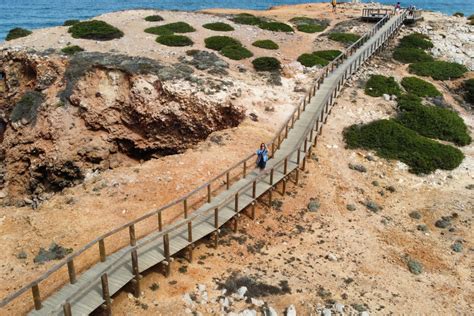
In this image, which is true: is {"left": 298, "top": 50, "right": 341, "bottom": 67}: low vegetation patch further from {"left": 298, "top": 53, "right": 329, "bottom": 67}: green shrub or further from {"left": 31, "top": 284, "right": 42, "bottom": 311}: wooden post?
{"left": 31, "top": 284, "right": 42, "bottom": 311}: wooden post

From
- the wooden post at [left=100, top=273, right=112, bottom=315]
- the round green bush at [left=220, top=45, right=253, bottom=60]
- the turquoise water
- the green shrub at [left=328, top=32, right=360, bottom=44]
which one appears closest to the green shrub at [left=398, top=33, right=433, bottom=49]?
the green shrub at [left=328, top=32, right=360, bottom=44]

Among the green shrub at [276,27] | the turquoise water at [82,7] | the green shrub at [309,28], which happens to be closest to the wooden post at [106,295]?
the green shrub at [276,27]

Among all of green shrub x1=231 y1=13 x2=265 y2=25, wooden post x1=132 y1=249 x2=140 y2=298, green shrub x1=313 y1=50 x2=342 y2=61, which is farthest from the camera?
green shrub x1=231 y1=13 x2=265 y2=25

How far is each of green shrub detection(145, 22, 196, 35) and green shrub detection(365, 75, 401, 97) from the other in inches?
667

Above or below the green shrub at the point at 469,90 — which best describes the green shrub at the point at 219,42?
above

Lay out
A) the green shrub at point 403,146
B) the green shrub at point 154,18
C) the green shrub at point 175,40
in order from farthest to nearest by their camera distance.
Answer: the green shrub at point 154,18, the green shrub at point 175,40, the green shrub at point 403,146

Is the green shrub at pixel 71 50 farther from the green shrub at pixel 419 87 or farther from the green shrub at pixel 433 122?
the green shrub at pixel 419 87

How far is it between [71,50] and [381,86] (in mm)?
22727

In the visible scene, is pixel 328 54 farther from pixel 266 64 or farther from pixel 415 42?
pixel 415 42

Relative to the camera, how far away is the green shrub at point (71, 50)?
101 feet

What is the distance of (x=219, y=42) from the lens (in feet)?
117

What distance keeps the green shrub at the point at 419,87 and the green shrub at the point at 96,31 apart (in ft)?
76.5

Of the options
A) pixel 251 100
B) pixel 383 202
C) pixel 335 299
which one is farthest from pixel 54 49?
pixel 335 299

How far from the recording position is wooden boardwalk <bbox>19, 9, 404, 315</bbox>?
12.2 m
